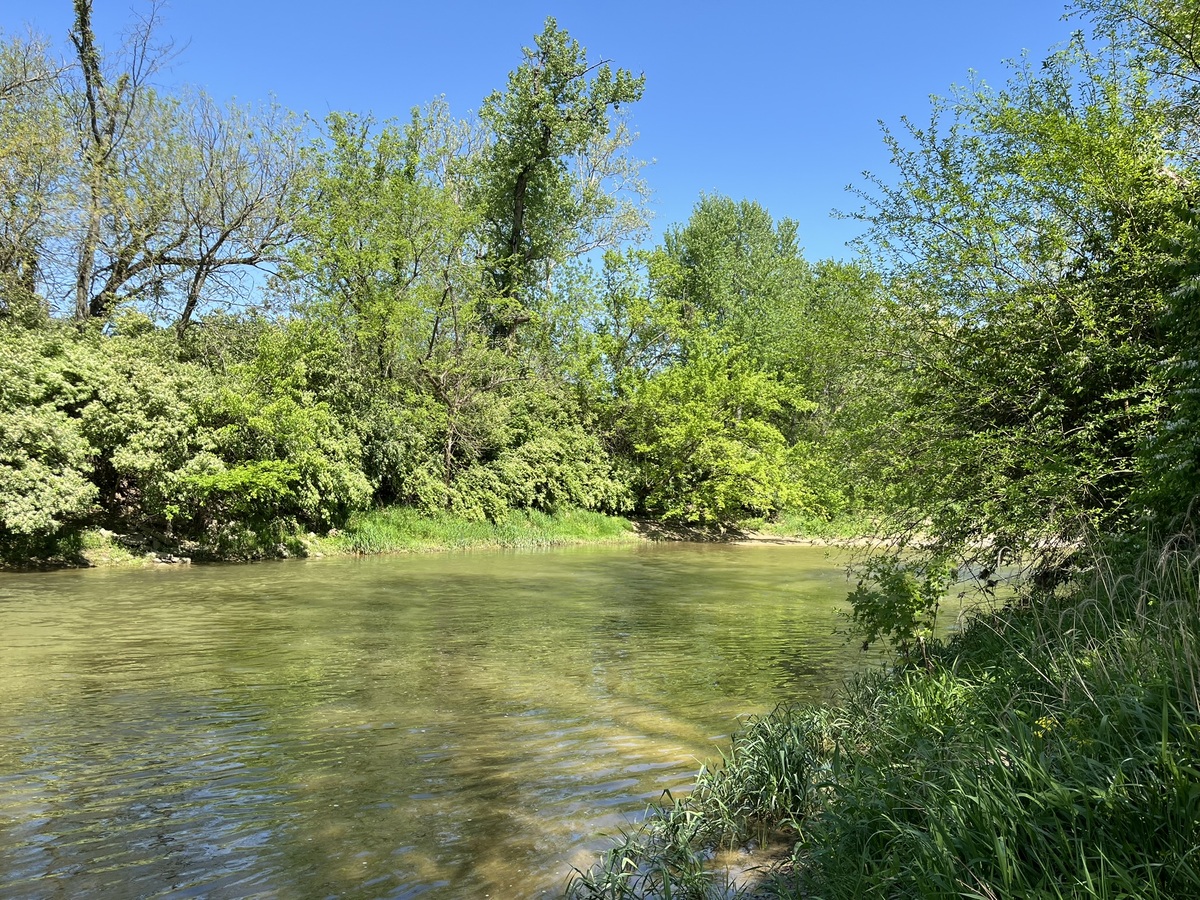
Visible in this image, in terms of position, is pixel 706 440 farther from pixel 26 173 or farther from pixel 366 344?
pixel 26 173

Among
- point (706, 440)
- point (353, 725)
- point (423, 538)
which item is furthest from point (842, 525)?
point (706, 440)

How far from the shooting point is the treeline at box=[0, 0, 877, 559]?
56.3 feet

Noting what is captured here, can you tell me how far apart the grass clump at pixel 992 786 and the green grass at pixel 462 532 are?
740 inches

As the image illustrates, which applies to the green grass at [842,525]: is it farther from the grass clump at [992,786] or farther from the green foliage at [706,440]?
the green foliage at [706,440]

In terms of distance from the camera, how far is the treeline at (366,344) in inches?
676

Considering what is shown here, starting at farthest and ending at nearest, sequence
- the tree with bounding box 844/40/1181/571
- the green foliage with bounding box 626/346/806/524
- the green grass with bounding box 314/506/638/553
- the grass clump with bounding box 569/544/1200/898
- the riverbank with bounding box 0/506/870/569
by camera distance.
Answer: the green foliage with bounding box 626/346/806/524 < the green grass with bounding box 314/506/638/553 < the riverbank with bounding box 0/506/870/569 < the tree with bounding box 844/40/1181/571 < the grass clump with bounding box 569/544/1200/898

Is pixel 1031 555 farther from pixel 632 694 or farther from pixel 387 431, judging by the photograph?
pixel 387 431

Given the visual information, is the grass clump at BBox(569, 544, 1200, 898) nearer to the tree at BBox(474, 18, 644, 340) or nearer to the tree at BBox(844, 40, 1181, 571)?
the tree at BBox(844, 40, 1181, 571)

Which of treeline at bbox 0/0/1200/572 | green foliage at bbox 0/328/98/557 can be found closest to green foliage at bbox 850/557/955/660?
treeline at bbox 0/0/1200/572

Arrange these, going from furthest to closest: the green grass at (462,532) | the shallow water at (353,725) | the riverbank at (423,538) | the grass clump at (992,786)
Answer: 1. the green grass at (462,532)
2. the riverbank at (423,538)
3. the shallow water at (353,725)
4. the grass clump at (992,786)

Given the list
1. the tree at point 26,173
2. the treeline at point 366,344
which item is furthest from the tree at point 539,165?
the tree at point 26,173

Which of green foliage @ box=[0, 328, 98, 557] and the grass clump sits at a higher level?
green foliage @ box=[0, 328, 98, 557]

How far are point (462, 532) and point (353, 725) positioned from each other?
18.3 metres

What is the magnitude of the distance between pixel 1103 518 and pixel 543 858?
6.05m
